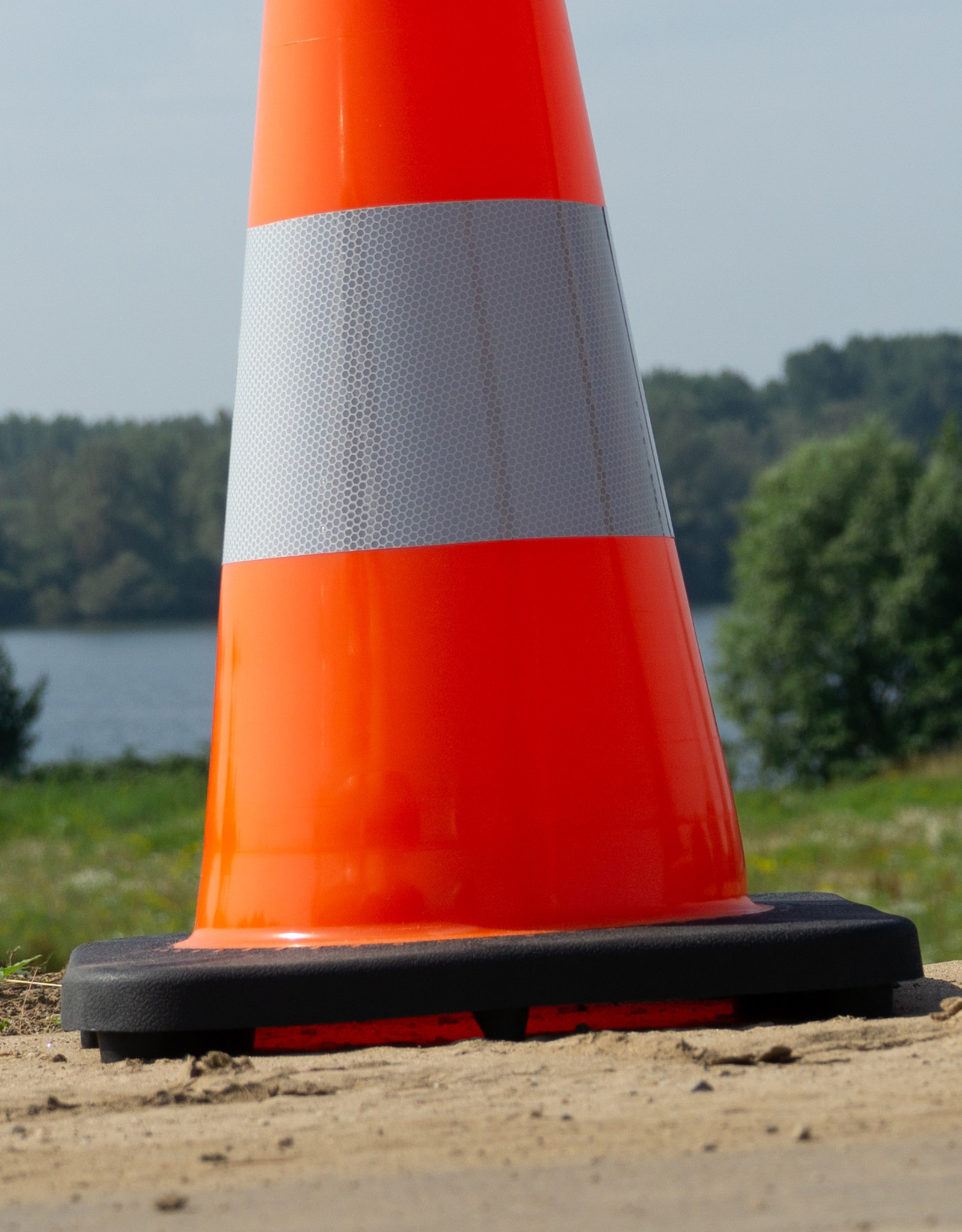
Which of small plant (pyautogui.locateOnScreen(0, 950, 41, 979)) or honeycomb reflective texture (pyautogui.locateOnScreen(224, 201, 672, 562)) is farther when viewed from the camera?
small plant (pyautogui.locateOnScreen(0, 950, 41, 979))

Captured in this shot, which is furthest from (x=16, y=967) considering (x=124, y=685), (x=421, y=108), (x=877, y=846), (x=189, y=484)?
(x=189, y=484)

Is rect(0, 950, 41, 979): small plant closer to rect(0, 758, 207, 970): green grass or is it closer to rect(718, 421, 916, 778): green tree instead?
rect(0, 758, 207, 970): green grass

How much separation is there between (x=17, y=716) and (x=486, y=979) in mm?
37574

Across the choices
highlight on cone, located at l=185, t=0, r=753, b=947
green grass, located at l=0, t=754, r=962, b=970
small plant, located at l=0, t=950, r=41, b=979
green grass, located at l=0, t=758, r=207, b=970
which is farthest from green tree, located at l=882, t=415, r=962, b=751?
highlight on cone, located at l=185, t=0, r=753, b=947

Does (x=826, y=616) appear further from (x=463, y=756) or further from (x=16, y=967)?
(x=463, y=756)

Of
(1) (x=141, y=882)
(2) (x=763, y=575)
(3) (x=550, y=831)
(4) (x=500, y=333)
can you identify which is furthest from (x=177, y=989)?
(2) (x=763, y=575)

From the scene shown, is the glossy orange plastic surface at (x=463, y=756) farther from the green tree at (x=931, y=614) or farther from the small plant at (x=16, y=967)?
the green tree at (x=931, y=614)

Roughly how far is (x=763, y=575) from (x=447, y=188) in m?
34.2

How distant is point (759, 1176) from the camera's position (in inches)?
77.5

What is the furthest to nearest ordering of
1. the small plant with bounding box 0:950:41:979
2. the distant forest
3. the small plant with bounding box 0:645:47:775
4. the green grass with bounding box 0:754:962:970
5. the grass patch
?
1. the distant forest
2. the small plant with bounding box 0:645:47:775
3. the grass patch
4. the green grass with bounding box 0:754:962:970
5. the small plant with bounding box 0:950:41:979

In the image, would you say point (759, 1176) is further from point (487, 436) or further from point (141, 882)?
point (141, 882)

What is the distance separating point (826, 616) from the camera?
36.5 m

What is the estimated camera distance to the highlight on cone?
2.99 m

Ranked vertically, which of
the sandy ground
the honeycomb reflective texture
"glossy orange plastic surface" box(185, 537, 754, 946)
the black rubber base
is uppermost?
the honeycomb reflective texture
